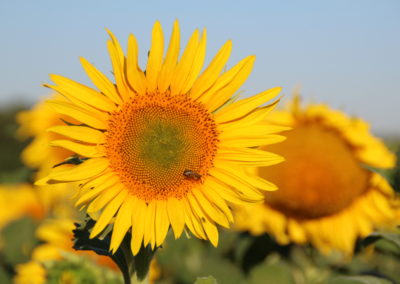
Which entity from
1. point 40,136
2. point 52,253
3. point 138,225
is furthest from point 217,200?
point 40,136

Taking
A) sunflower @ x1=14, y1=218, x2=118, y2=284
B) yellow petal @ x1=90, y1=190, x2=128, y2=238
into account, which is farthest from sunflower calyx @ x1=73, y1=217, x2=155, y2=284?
sunflower @ x1=14, y1=218, x2=118, y2=284

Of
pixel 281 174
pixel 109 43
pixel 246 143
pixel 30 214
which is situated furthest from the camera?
pixel 30 214

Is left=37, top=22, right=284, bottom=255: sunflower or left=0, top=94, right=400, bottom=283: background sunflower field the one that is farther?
left=0, top=94, right=400, bottom=283: background sunflower field

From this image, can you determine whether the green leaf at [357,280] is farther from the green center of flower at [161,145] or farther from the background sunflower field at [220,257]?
the green center of flower at [161,145]

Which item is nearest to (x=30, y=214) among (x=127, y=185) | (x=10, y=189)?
(x=10, y=189)

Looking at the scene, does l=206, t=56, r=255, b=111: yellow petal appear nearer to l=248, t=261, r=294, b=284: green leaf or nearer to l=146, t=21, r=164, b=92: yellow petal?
l=146, t=21, r=164, b=92: yellow petal

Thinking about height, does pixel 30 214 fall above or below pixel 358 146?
below

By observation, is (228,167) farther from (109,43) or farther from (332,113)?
(332,113)

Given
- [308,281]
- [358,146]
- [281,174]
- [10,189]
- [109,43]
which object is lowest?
[10,189]
